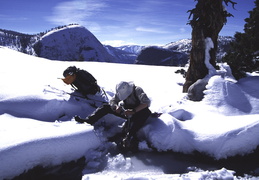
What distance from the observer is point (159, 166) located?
4457 mm

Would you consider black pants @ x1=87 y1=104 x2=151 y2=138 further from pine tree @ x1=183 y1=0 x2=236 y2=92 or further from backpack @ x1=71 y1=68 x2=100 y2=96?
pine tree @ x1=183 y1=0 x2=236 y2=92

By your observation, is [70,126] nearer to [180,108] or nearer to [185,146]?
[185,146]

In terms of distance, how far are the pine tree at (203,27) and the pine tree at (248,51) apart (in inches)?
106

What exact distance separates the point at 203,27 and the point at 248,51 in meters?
3.89

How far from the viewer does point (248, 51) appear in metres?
10.7

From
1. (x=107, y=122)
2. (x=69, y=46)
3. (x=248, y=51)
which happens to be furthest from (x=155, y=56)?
(x=107, y=122)

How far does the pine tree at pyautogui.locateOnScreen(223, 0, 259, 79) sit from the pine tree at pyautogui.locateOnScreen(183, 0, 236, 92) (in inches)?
106

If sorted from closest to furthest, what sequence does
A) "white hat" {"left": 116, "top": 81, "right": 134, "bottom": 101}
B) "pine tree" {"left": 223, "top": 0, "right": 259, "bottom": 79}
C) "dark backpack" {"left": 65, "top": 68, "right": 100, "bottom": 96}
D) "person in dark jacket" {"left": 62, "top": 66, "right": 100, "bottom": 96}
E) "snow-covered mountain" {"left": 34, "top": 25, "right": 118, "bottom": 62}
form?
"white hat" {"left": 116, "top": 81, "right": 134, "bottom": 101} → "person in dark jacket" {"left": 62, "top": 66, "right": 100, "bottom": 96} → "dark backpack" {"left": 65, "top": 68, "right": 100, "bottom": 96} → "pine tree" {"left": 223, "top": 0, "right": 259, "bottom": 79} → "snow-covered mountain" {"left": 34, "top": 25, "right": 118, "bottom": 62}

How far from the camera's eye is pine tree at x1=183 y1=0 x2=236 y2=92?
8.56m

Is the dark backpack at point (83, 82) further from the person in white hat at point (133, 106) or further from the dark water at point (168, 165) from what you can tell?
the dark water at point (168, 165)

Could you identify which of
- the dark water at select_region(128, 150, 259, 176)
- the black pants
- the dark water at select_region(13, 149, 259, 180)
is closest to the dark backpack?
the black pants

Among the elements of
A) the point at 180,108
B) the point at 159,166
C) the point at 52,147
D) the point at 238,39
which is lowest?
the point at 159,166

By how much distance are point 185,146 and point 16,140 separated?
162 inches

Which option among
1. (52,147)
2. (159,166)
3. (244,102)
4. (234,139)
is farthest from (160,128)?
(244,102)
